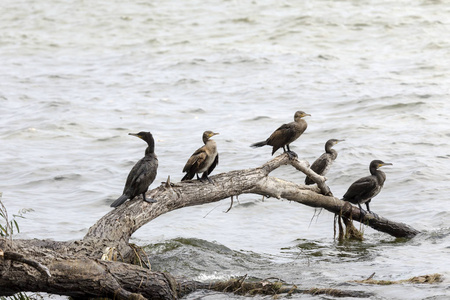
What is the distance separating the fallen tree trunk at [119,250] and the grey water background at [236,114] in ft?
Result: 2.61

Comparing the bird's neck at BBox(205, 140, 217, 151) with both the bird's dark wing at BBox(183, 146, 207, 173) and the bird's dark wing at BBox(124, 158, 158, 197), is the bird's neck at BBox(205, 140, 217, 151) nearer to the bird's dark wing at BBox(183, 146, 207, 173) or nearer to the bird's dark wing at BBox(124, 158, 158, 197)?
the bird's dark wing at BBox(183, 146, 207, 173)

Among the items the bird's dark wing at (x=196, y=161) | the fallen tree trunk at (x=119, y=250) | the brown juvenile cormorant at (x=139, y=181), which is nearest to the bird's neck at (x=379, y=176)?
the fallen tree trunk at (x=119, y=250)

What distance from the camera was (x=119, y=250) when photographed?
7141 millimetres

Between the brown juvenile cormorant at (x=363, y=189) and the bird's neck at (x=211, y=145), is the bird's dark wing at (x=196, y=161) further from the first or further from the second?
the brown juvenile cormorant at (x=363, y=189)

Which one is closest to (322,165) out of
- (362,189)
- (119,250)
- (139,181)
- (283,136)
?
(362,189)

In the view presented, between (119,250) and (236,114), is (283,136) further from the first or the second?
(236,114)

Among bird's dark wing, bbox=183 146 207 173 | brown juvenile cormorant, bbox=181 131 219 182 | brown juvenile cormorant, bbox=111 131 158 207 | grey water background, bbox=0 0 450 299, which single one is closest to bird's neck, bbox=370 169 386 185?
grey water background, bbox=0 0 450 299

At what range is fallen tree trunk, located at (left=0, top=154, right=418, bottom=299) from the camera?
19.2 feet

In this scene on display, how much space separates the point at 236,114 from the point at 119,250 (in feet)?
35.5

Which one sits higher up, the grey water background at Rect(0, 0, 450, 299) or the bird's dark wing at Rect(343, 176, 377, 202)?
the bird's dark wing at Rect(343, 176, 377, 202)

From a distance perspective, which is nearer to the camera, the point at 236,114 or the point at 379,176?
the point at 379,176

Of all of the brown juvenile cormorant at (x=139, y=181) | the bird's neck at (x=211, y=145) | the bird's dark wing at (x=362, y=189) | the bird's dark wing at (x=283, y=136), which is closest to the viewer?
the brown juvenile cormorant at (x=139, y=181)

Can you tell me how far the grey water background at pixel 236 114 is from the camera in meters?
9.88

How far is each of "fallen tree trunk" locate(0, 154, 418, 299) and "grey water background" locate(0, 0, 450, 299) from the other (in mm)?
795
